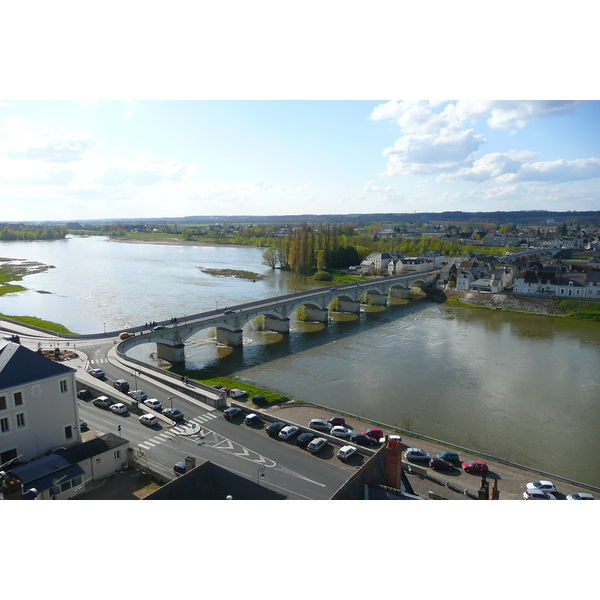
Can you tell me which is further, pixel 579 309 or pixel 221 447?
pixel 579 309

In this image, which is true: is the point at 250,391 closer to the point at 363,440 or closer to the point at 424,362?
the point at 363,440

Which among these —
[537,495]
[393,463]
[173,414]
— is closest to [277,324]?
[173,414]

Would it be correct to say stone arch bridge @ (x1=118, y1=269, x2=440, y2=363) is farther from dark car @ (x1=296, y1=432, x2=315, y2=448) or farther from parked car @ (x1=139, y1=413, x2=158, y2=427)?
dark car @ (x1=296, y1=432, x2=315, y2=448)

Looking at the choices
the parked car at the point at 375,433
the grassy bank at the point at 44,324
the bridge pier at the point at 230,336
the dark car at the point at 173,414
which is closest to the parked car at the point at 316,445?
the parked car at the point at 375,433

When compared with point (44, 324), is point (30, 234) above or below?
above

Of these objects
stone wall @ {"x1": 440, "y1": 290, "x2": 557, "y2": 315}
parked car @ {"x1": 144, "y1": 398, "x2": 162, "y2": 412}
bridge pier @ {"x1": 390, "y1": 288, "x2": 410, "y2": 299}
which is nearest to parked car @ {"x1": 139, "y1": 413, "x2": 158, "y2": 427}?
parked car @ {"x1": 144, "y1": 398, "x2": 162, "y2": 412}

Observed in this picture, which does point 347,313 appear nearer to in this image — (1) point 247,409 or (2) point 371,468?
(1) point 247,409
